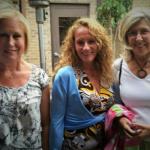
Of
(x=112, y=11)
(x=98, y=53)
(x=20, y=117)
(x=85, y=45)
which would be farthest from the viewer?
(x=112, y=11)

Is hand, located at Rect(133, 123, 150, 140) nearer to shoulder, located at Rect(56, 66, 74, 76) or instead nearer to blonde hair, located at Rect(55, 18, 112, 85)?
blonde hair, located at Rect(55, 18, 112, 85)

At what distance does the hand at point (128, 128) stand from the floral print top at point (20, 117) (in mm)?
564

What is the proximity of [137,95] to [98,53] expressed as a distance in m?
0.45

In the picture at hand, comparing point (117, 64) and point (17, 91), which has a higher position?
point (117, 64)

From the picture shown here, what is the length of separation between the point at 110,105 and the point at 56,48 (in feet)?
14.1

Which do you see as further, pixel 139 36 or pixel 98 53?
pixel 98 53

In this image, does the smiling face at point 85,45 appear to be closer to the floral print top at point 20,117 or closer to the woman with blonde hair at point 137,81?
the woman with blonde hair at point 137,81

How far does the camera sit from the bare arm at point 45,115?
238 centimetres

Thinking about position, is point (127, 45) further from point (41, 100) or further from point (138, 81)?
point (41, 100)

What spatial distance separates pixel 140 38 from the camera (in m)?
2.38

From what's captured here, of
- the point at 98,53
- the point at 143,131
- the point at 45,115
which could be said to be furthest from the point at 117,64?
the point at 45,115

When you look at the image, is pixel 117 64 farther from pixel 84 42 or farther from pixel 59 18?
pixel 59 18

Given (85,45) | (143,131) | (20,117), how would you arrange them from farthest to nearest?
(85,45) < (143,131) < (20,117)

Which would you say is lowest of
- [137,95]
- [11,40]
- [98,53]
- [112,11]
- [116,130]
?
[116,130]
